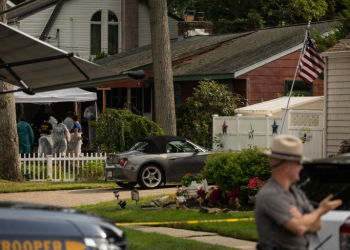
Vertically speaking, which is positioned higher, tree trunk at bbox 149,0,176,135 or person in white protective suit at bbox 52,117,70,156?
tree trunk at bbox 149,0,176,135

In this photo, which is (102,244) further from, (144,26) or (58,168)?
(144,26)

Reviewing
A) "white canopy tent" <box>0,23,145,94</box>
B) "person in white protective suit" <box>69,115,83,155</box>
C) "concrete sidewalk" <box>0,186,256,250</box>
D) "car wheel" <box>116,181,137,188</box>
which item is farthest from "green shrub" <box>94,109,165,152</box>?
"white canopy tent" <box>0,23,145,94</box>

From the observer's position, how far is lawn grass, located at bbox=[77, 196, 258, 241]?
10828mm

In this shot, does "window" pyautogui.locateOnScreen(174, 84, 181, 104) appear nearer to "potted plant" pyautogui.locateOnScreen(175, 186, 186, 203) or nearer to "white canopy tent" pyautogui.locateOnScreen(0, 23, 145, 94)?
"potted plant" pyautogui.locateOnScreen(175, 186, 186, 203)

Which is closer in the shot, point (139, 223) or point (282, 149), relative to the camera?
point (282, 149)

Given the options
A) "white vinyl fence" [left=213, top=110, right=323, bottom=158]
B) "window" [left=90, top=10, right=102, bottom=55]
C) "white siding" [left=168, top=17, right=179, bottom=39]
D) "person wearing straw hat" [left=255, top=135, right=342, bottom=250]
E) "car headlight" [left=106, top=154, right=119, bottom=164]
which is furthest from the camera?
"white siding" [left=168, top=17, right=179, bottom=39]

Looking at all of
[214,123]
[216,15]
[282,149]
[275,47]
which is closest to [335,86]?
[214,123]

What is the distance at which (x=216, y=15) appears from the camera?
48.0m

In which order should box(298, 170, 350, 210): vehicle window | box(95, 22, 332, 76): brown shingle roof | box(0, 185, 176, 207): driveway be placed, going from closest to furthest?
1. box(298, 170, 350, 210): vehicle window
2. box(0, 185, 176, 207): driveway
3. box(95, 22, 332, 76): brown shingle roof

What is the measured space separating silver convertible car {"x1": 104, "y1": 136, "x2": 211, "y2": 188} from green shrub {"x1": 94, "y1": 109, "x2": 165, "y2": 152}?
2772 millimetres

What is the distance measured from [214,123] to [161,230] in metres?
13.1

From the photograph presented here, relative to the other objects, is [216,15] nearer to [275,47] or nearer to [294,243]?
[275,47]

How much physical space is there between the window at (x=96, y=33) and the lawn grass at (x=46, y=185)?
2042 cm

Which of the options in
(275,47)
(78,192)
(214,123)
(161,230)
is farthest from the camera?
(275,47)
